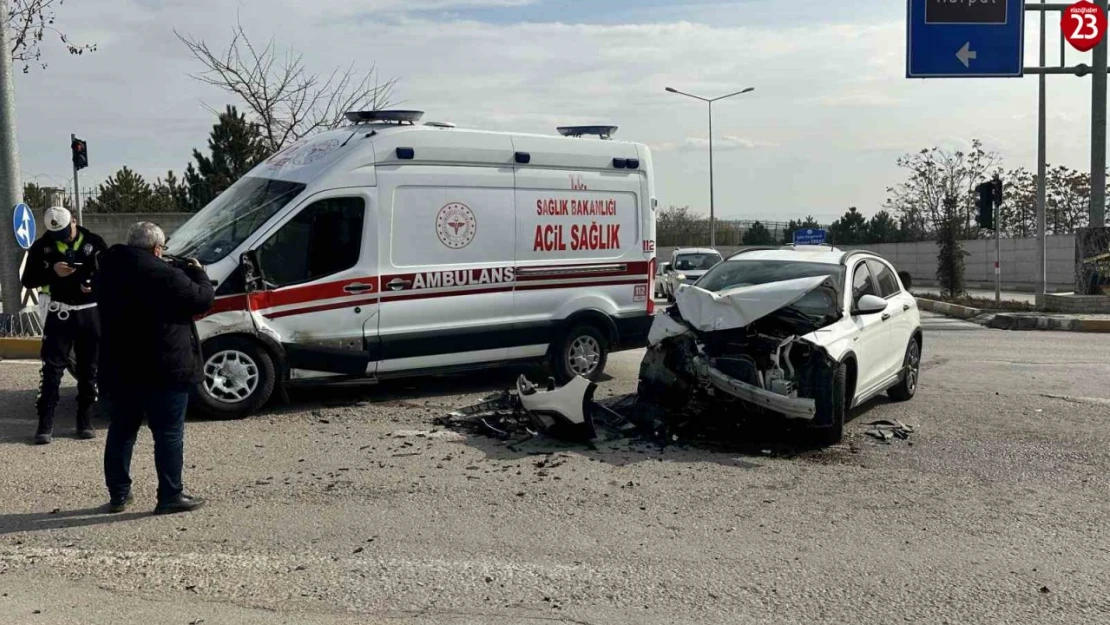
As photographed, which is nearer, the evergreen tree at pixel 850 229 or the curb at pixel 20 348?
the curb at pixel 20 348

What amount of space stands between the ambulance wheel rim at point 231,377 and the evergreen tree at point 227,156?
14.4 metres

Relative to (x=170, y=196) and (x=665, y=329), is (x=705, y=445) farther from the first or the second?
(x=170, y=196)

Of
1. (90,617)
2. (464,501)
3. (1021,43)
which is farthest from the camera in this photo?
(1021,43)

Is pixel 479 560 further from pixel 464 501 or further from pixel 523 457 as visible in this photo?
pixel 523 457

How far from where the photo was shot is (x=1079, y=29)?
61.7 feet

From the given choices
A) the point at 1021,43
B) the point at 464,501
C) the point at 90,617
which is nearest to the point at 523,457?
the point at 464,501

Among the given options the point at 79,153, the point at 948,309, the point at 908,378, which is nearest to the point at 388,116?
the point at 908,378

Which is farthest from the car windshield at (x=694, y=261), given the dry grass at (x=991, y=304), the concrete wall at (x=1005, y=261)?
the dry grass at (x=991, y=304)

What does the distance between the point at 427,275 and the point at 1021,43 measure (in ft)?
48.9

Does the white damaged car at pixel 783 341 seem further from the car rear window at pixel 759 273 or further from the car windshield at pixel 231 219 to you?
the car windshield at pixel 231 219

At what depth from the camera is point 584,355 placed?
9781 mm

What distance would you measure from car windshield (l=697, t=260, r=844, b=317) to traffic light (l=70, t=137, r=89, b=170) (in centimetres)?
1504

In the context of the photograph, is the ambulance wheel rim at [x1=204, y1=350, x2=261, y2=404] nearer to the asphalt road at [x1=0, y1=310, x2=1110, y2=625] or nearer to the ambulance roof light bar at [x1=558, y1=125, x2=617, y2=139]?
the asphalt road at [x1=0, y1=310, x2=1110, y2=625]

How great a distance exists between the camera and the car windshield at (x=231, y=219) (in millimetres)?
7871
